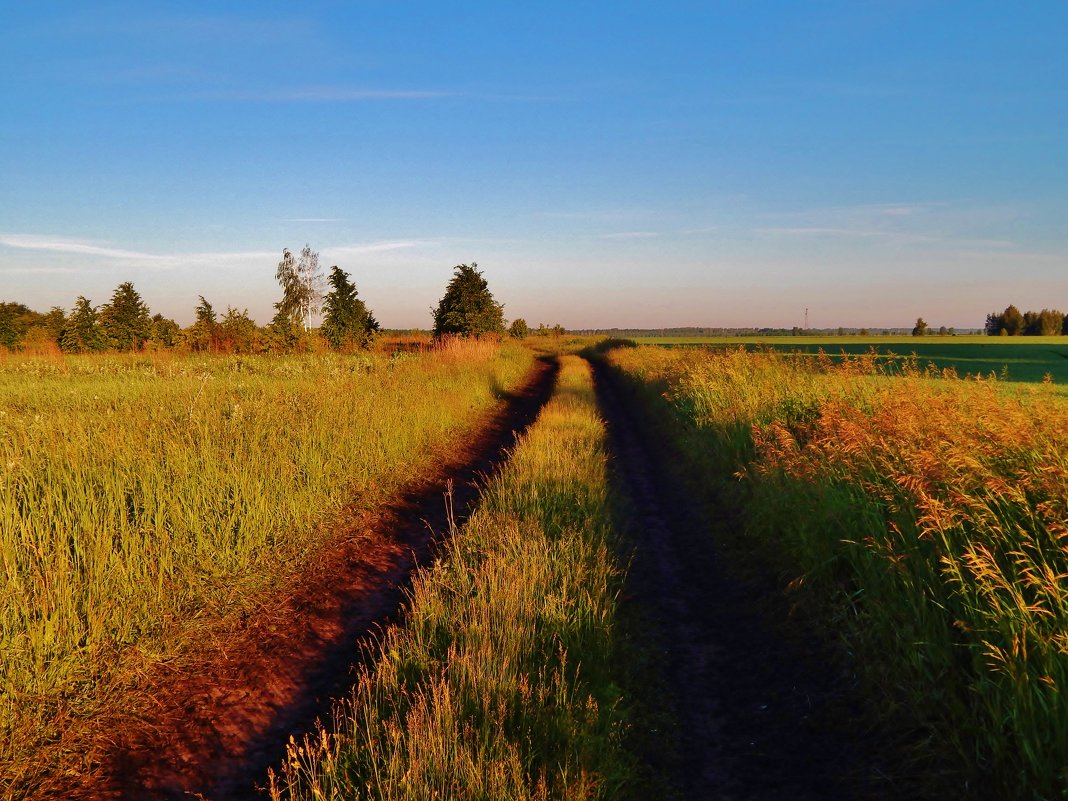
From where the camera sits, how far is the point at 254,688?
13.9 feet

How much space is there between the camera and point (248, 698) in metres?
4.12

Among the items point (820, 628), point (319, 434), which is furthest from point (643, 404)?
point (820, 628)

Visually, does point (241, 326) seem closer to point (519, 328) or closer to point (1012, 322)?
point (519, 328)

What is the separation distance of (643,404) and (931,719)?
15.3 metres

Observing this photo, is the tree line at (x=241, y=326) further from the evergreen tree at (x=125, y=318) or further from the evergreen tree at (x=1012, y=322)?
the evergreen tree at (x=1012, y=322)

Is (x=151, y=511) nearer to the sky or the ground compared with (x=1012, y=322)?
nearer to the ground

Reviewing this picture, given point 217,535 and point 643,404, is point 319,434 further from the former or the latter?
point 643,404

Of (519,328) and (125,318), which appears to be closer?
(125,318)

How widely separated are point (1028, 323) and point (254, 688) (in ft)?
356

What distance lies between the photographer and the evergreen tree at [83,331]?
38.1 m

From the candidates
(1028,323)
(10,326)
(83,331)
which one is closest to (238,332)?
(83,331)

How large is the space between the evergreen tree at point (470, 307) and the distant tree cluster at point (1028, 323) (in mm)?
80773

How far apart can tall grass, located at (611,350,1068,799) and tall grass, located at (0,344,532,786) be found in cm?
504

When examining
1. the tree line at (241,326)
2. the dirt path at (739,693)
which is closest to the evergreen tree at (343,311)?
the tree line at (241,326)
